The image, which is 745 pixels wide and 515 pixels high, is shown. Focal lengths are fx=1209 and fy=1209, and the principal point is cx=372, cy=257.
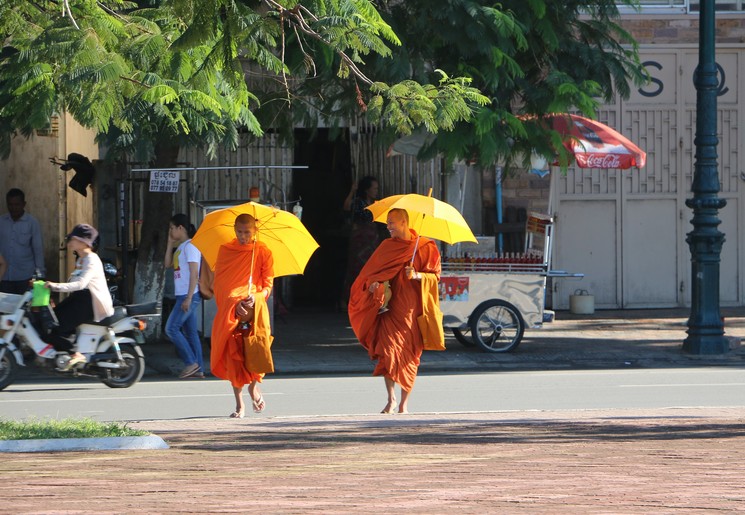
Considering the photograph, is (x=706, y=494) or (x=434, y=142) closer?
(x=706, y=494)

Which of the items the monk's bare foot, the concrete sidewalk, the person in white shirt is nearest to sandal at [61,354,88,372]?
the concrete sidewalk

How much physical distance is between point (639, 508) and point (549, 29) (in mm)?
9545

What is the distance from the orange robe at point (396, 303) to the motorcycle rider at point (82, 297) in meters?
2.70

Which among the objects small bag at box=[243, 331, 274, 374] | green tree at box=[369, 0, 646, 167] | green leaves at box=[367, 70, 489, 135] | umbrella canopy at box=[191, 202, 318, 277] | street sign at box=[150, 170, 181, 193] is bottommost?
small bag at box=[243, 331, 274, 374]

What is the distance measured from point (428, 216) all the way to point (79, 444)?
4.50m

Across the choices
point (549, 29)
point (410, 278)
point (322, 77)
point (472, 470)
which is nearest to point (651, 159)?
point (549, 29)

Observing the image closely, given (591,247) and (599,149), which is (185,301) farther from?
(591,247)

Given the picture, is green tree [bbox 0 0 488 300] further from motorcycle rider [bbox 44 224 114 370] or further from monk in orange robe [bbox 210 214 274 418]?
motorcycle rider [bbox 44 224 114 370]

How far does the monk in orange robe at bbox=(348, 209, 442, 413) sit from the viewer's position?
34.6 feet

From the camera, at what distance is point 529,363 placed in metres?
14.8

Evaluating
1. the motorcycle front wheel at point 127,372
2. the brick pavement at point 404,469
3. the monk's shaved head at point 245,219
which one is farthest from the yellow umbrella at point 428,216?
the motorcycle front wheel at point 127,372

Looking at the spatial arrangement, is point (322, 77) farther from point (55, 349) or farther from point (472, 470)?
point (472, 470)

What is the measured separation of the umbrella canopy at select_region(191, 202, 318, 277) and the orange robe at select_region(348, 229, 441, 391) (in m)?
0.65

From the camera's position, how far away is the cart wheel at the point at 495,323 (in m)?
15.0
